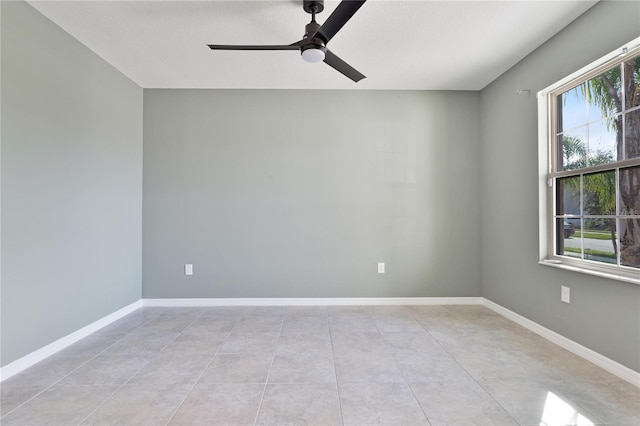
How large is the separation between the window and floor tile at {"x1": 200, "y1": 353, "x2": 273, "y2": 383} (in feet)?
7.99

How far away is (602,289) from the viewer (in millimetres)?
1951

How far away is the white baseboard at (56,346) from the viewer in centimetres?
186

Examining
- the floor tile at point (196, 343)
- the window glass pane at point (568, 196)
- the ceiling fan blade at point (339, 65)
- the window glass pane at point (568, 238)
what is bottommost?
the floor tile at point (196, 343)

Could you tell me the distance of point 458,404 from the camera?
1.57 meters

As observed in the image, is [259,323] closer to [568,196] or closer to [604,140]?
[568,196]

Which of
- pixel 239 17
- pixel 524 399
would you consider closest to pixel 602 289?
pixel 524 399

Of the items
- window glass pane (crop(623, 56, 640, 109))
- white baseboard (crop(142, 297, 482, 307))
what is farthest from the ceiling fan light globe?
white baseboard (crop(142, 297, 482, 307))

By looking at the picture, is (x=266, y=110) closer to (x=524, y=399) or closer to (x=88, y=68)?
(x=88, y=68)


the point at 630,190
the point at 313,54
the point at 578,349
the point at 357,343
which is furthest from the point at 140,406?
the point at 630,190

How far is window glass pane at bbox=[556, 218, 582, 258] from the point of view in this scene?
2.27m

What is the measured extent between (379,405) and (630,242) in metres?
1.97

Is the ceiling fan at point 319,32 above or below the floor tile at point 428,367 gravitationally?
above

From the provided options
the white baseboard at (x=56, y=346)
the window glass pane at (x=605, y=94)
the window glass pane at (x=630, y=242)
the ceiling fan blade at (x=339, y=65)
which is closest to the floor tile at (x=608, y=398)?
the window glass pane at (x=630, y=242)

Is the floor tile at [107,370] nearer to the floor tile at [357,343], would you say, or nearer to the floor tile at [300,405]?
the floor tile at [300,405]
